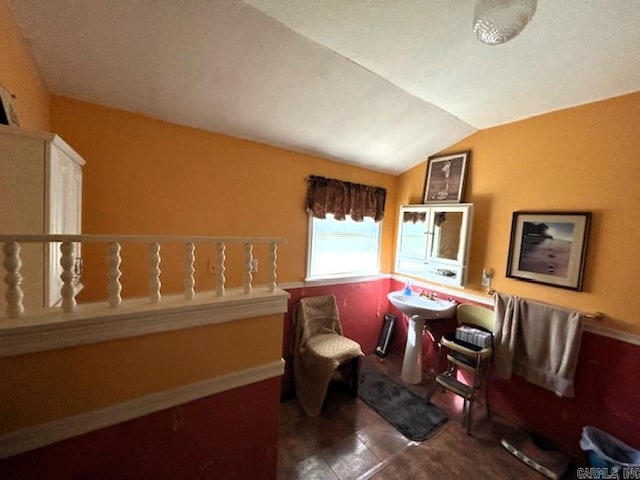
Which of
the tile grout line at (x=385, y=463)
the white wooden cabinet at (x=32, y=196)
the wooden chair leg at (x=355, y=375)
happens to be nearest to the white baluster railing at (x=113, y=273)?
the white wooden cabinet at (x=32, y=196)

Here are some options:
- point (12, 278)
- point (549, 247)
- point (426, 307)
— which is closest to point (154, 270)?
point (12, 278)

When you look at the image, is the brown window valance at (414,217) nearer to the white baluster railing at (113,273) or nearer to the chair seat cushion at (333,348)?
the chair seat cushion at (333,348)

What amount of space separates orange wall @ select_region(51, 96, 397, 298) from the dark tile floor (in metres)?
1.29

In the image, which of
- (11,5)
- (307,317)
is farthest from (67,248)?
(307,317)

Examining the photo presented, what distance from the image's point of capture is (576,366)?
1854 mm

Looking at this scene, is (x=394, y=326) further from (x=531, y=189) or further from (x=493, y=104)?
(x=493, y=104)

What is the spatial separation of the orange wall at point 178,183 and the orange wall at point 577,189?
5.47 ft

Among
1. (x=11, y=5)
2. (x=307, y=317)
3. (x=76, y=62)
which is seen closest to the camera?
(x=11, y=5)

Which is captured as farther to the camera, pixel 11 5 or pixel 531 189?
pixel 531 189

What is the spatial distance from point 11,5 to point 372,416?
3.36m

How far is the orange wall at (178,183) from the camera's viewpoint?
171cm

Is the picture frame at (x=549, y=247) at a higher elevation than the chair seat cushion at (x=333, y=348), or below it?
higher

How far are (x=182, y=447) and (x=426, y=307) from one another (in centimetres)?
218

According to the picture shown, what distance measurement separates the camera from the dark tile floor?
1710 mm
